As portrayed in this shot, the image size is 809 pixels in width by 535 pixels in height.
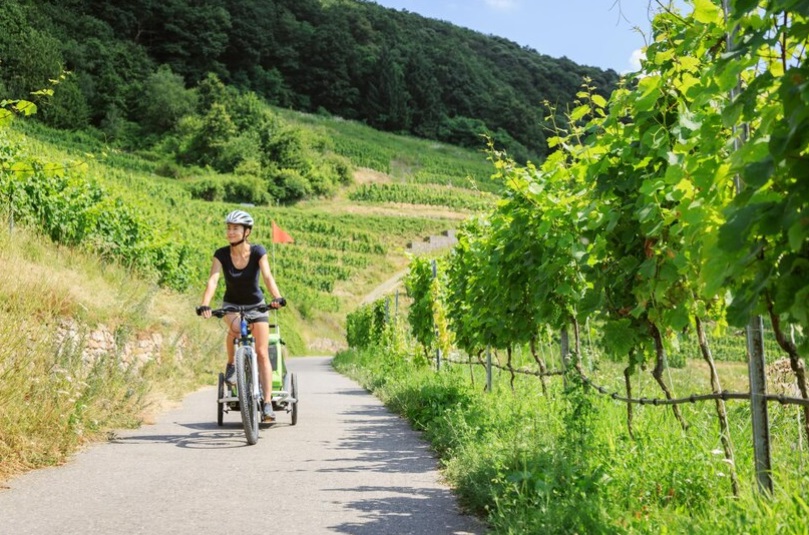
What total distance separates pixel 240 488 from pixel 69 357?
2925mm

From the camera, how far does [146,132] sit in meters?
93.7

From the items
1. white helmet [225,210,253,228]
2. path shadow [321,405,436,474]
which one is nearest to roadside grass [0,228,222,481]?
white helmet [225,210,253,228]

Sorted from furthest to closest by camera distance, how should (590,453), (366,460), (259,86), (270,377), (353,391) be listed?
(259,86), (353,391), (270,377), (366,460), (590,453)

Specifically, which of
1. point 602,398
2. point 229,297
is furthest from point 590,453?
point 229,297

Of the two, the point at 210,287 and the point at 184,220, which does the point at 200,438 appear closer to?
the point at 210,287

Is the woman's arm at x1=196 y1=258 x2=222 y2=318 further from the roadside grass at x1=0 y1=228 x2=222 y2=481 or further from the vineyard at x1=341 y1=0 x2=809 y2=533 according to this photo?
the vineyard at x1=341 y1=0 x2=809 y2=533

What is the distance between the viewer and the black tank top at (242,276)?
7.94 metres

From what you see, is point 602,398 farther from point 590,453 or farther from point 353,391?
point 353,391

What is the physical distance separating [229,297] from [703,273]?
623 centimetres

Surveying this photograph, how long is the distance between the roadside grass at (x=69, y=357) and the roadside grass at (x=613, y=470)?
9.91ft

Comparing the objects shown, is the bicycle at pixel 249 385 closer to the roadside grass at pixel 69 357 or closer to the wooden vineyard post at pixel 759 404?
the roadside grass at pixel 69 357

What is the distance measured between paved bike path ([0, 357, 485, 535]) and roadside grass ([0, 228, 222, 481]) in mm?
279

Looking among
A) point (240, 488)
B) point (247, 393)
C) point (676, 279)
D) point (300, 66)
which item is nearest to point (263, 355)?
point (247, 393)

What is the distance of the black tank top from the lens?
26.1 feet
